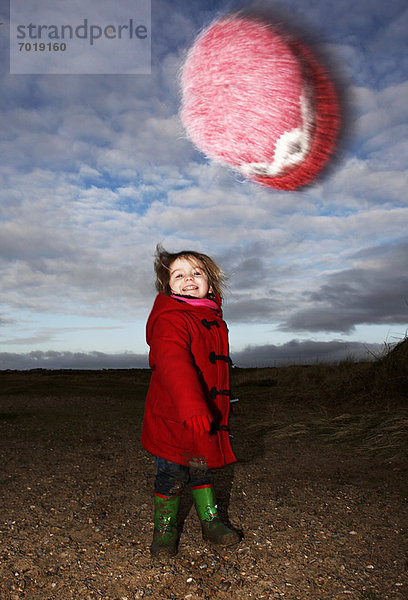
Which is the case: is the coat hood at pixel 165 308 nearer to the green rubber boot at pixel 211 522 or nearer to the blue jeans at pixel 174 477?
Answer: the blue jeans at pixel 174 477

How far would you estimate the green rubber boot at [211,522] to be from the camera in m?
3.05

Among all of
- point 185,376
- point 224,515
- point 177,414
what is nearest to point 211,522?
point 224,515

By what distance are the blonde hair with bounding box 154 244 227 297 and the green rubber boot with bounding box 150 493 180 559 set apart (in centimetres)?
150

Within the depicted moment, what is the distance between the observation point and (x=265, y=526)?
3.42 meters

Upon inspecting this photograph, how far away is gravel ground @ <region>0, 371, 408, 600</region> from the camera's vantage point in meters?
2.66

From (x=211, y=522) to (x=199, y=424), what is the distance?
923 mm

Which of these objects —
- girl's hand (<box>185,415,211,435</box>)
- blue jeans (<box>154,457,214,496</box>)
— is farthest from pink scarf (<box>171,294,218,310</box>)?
blue jeans (<box>154,457,214,496</box>)

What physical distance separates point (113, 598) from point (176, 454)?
856 mm

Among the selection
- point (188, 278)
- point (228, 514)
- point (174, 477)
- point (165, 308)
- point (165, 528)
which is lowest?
point (228, 514)

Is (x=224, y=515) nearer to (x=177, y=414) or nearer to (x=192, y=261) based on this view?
(x=177, y=414)

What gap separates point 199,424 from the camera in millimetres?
2654

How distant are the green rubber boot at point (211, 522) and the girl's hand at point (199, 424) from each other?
76 centimetres

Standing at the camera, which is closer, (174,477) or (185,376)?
(185,376)

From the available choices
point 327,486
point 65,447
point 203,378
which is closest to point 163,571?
point 203,378
